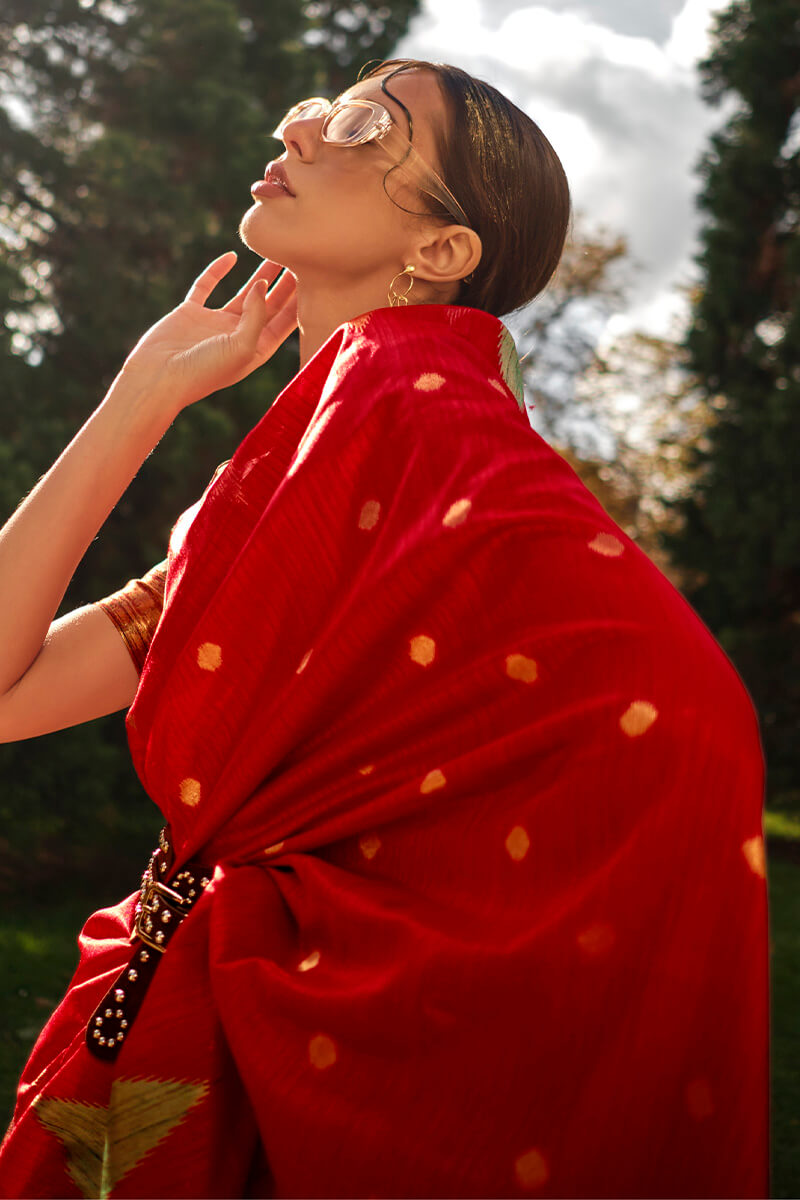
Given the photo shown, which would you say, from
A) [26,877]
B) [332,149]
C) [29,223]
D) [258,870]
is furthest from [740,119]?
[258,870]

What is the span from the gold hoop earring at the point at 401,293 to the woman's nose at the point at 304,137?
0.21 m

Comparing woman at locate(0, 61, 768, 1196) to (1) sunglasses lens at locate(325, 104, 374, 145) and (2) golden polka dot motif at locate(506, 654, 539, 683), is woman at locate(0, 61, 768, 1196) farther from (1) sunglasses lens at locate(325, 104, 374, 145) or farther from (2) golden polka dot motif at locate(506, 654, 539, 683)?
(1) sunglasses lens at locate(325, 104, 374, 145)

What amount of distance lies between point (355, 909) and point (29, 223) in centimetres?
783

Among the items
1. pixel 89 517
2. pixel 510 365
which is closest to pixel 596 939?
pixel 510 365

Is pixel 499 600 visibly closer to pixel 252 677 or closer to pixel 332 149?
pixel 252 677

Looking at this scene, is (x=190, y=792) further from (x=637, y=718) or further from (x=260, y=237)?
(x=260, y=237)

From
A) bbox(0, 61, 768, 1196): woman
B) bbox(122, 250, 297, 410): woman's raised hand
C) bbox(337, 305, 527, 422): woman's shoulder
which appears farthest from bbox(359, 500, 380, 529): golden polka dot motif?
bbox(122, 250, 297, 410): woman's raised hand

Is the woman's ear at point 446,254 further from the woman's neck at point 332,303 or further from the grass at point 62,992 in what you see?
the grass at point 62,992

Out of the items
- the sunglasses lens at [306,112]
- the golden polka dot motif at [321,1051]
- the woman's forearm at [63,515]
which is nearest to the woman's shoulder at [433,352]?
the woman's forearm at [63,515]

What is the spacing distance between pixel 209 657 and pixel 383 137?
0.81 m

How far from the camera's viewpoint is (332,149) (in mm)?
1444

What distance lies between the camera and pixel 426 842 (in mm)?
1064

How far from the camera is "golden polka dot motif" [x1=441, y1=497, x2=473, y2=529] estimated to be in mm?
1056

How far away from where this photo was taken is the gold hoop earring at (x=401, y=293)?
1.45 meters
